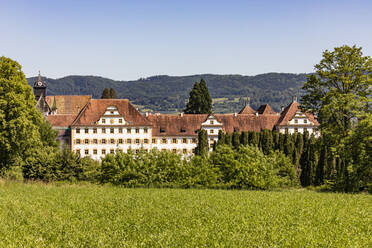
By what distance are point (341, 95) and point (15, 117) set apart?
28.2 meters

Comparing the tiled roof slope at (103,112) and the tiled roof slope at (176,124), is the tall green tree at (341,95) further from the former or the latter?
the tiled roof slope at (103,112)

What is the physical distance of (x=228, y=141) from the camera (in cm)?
6844

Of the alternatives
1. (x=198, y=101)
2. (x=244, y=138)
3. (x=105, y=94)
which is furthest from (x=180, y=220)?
(x=105, y=94)

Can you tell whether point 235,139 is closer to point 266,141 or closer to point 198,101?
point 266,141

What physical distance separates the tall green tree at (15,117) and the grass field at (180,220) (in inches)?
444

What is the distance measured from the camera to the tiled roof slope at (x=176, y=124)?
78.9m

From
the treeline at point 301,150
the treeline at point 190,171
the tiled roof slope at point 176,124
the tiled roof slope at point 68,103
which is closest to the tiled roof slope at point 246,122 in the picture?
the tiled roof slope at point 176,124

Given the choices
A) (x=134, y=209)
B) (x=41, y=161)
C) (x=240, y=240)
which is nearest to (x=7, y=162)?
(x=41, y=161)

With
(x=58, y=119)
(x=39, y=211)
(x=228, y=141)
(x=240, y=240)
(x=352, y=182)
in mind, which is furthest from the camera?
(x=58, y=119)

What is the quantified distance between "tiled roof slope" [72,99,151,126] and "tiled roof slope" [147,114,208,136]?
2.18 m

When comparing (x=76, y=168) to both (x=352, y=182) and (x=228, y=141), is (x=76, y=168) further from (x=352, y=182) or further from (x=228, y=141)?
(x=228, y=141)

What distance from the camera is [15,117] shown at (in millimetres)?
40000

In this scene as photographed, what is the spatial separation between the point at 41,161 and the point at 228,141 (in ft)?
113

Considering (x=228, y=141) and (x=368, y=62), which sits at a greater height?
(x=368, y=62)
